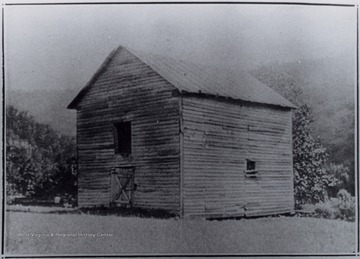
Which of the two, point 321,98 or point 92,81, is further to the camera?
point 92,81

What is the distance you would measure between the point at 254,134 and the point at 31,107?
274 cm

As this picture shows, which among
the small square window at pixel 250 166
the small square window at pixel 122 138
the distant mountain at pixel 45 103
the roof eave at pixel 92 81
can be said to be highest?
the roof eave at pixel 92 81

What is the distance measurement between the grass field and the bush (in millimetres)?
86

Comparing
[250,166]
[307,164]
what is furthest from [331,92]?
[250,166]

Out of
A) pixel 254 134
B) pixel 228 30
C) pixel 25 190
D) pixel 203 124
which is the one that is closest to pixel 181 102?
pixel 203 124

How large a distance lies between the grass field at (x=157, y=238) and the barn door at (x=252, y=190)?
4.14 ft

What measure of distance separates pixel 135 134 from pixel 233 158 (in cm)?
125

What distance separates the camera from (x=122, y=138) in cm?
787

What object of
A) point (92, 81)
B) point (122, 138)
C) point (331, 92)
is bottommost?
point (122, 138)

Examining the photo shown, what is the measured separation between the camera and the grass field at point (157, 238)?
231 inches

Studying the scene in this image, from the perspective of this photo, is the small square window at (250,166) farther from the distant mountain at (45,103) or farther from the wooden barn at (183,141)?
the distant mountain at (45,103)

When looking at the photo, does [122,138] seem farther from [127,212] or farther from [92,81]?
[92,81]

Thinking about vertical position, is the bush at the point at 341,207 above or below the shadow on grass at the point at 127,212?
above

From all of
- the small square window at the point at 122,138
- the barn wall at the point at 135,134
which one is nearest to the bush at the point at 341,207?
the barn wall at the point at 135,134
